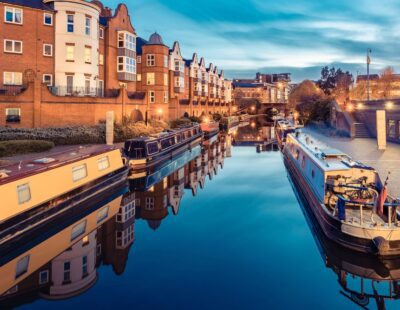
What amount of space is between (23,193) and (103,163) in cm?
552

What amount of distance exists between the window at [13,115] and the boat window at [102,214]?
13.4 m

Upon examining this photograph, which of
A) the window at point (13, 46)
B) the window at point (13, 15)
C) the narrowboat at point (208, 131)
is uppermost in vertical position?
the window at point (13, 15)

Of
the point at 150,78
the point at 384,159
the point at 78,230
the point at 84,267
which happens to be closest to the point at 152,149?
the point at 78,230

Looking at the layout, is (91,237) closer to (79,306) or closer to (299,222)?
(79,306)

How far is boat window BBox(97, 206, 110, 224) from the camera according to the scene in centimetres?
1295

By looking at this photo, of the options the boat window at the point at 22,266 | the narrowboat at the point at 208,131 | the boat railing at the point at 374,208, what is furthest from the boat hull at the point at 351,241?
the narrowboat at the point at 208,131

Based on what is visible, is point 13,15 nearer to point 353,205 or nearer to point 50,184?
point 50,184

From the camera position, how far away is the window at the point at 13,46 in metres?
25.9

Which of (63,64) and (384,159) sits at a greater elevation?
(63,64)

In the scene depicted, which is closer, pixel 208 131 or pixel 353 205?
pixel 353 205

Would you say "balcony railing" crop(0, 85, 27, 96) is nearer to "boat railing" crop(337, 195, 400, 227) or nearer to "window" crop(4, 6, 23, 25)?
"window" crop(4, 6, 23, 25)

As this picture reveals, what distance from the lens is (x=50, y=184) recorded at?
12.0 meters

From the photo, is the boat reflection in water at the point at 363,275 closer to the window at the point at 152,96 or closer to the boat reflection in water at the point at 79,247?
the boat reflection in water at the point at 79,247

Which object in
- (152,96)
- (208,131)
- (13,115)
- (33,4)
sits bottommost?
(208,131)
